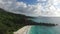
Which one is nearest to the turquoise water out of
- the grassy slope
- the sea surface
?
the sea surface

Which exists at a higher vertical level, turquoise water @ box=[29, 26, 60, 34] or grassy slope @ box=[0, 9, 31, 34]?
grassy slope @ box=[0, 9, 31, 34]

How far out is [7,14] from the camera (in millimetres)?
4219

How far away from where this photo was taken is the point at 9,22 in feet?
13.6

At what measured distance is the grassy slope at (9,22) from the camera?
4.04m

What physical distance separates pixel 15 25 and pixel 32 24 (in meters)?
0.50

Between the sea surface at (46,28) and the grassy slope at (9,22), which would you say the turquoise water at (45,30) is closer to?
the sea surface at (46,28)

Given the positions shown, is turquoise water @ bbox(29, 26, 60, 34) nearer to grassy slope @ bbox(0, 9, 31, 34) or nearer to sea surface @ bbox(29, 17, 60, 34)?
sea surface @ bbox(29, 17, 60, 34)

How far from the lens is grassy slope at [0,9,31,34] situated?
4035 millimetres

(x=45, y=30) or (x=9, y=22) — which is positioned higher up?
(x=9, y=22)

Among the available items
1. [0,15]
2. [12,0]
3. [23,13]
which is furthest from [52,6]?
[0,15]

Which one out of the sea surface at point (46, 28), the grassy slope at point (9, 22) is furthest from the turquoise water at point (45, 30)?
the grassy slope at point (9, 22)

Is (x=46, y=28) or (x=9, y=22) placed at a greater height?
(x=9, y=22)

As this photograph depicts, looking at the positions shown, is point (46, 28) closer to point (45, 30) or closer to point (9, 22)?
point (45, 30)

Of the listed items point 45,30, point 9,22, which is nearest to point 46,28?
point 45,30
